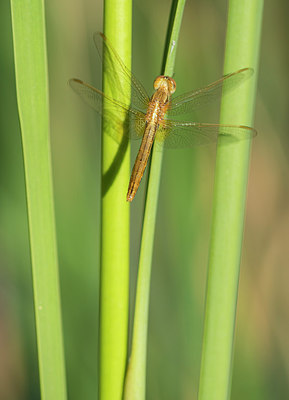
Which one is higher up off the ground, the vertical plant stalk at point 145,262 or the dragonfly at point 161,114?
the dragonfly at point 161,114

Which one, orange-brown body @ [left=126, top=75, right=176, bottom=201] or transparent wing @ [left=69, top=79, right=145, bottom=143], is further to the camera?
orange-brown body @ [left=126, top=75, right=176, bottom=201]

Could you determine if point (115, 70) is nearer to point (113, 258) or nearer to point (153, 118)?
point (113, 258)

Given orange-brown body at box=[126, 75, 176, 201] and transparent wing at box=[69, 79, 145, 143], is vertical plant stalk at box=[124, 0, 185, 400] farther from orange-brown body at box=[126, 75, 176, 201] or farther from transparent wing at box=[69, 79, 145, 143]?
orange-brown body at box=[126, 75, 176, 201]

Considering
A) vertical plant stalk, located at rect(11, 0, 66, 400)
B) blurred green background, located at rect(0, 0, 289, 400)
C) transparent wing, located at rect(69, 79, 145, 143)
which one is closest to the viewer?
vertical plant stalk, located at rect(11, 0, 66, 400)

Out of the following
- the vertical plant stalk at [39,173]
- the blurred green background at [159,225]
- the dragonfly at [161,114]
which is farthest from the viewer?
the blurred green background at [159,225]

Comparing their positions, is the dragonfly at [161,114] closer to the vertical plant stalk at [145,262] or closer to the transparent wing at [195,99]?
the transparent wing at [195,99]

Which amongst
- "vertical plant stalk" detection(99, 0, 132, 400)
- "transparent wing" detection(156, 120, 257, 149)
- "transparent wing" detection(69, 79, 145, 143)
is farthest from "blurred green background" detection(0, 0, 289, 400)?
"vertical plant stalk" detection(99, 0, 132, 400)

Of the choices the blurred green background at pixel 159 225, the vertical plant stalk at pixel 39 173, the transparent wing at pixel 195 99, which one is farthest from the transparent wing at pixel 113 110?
the blurred green background at pixel 159 225
